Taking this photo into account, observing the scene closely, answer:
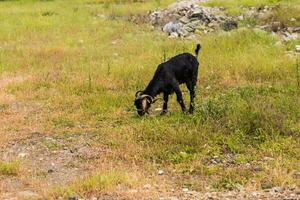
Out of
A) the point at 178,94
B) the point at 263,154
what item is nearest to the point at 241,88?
the point at 178,94

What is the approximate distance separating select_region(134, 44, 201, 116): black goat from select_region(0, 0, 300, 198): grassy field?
304 millimetres

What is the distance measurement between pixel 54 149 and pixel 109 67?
21.0ft

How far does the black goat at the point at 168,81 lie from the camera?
11328 mm

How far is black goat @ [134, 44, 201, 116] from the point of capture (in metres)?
11.3

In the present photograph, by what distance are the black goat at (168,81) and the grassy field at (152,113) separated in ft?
1.00

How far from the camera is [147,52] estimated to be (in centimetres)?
1817

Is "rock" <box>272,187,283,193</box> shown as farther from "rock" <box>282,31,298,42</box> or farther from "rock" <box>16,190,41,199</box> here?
"rock" <box>282,31,298,42</box>

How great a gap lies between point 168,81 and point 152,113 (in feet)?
3.21

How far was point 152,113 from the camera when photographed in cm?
1203

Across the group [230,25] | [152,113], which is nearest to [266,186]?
[152,113]

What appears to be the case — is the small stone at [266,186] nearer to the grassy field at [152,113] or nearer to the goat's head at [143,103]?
the grassy field at [152,113]

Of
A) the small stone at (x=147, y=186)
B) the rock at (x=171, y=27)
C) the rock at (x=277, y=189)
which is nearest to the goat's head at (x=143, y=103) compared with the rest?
the small stone at (x=147, y=186)

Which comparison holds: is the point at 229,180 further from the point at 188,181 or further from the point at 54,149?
the point at 54,149

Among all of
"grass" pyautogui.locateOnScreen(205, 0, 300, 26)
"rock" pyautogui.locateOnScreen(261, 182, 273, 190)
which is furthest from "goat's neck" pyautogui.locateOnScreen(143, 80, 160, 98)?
"grass" pyautogui.locateOnScreen(205, 0, 300, 26)
